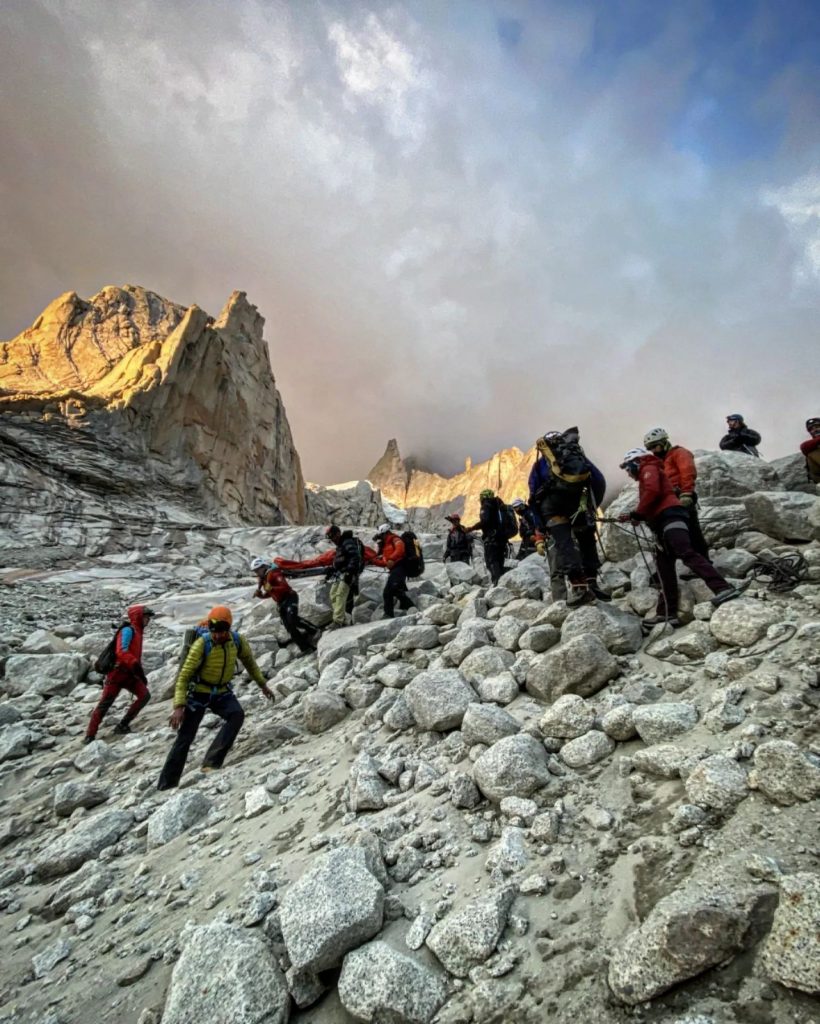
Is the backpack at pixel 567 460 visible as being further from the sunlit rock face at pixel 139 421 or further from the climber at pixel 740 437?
the sunlit rock face at pixel 139 421

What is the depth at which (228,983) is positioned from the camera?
8.31ft

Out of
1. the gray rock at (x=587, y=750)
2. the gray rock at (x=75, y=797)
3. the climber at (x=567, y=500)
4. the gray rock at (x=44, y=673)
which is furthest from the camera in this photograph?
the gray rock at (x=44, y=673)

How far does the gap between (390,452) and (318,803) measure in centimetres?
17624

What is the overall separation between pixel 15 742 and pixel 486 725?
346 inches

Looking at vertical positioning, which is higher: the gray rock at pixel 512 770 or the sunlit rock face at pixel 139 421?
the sunlit rock face at pixel 139 421

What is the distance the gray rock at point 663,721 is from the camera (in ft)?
Answer: 11.3

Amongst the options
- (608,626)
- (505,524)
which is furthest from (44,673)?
(608,626)

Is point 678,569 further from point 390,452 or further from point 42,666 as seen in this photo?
point 390,452

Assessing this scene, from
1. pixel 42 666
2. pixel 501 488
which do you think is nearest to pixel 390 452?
pixel 501 488

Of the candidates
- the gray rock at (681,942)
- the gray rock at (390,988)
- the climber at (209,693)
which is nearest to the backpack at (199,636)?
the climber at (209,693)

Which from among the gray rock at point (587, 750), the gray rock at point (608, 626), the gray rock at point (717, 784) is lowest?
the gray rock at point (587, 750)

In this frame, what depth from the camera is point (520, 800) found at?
336 cm

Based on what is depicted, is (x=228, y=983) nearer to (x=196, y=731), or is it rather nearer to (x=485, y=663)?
(x=485, y=663)

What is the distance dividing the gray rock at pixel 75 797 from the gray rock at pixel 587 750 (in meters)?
6.05
